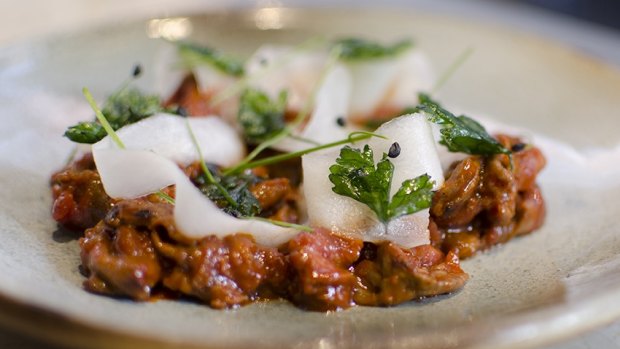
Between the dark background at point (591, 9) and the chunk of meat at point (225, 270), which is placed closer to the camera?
the chunk of meat at point (225, 270)

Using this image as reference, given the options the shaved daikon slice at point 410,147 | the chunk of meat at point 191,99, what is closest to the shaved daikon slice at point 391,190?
the shaved daikon slice at point 410,147

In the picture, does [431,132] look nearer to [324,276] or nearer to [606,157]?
[324,276]

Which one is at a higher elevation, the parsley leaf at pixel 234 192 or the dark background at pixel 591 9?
the parsley leaf at pixel 234 192

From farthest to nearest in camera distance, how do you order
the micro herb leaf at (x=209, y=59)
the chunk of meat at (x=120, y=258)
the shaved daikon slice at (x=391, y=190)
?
the micro herb leaf at (x=209, y=59) → the shaved daikon slice at (x=391, y=190) → the chunk of meat at (x=120, y=258)

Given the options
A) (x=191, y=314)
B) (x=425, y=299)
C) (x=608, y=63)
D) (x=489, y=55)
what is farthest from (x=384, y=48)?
(x=191, y=314)

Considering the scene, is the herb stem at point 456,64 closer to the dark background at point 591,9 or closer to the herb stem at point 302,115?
the herb stem at point 302,115

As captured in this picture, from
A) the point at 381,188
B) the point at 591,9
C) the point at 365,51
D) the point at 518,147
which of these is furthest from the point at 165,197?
the point at 591,9

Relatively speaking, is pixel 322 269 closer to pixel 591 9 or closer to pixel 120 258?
pixel 120 258
